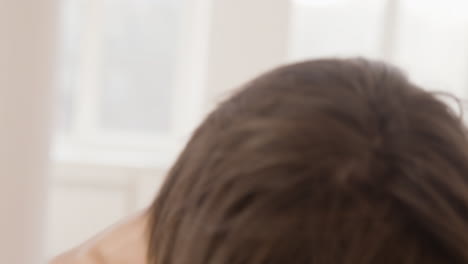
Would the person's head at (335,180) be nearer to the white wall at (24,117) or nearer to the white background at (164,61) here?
the white wall at (24,117)

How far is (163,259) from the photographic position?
0.50 metres

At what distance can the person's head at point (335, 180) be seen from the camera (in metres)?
0.44

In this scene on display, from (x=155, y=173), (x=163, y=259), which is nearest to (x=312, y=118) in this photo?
(x=163, y=259)

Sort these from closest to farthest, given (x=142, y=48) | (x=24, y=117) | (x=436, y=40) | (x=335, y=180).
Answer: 1. (x=335, y=180)
2. (x=24, y=117)
3. (x=436, y=40)
4. (x=142, y=48)

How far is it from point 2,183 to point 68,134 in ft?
2.50

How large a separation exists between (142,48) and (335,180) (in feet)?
5.19

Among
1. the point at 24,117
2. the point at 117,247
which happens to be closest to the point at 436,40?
the point at 24,117

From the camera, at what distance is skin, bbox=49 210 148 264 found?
0.75m

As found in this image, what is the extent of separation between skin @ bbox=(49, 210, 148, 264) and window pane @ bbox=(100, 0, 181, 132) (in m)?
1.20

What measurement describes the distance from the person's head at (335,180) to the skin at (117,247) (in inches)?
11.6

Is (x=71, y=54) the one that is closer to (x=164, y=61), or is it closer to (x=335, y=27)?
(x=164, y=61)

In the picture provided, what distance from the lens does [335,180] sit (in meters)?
0.44

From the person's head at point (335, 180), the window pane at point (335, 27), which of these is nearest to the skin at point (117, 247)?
the person's head at point (335, 180)

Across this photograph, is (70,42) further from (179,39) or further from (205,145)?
(205,145)
